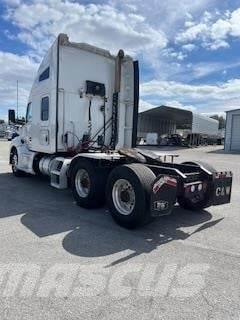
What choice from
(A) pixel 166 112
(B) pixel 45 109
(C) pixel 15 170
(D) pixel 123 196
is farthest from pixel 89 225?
(A) pixel 166 112

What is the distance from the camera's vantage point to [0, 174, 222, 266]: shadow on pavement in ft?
15.6

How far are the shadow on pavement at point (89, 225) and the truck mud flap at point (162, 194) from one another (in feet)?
1.41

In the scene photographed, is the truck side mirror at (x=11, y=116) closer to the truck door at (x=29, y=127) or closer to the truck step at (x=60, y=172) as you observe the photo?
the truck door at (x=29, y=127)

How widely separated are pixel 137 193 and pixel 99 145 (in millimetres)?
3826

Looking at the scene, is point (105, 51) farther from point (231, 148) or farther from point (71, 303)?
point (231, 148)

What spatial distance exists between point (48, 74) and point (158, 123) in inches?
1604

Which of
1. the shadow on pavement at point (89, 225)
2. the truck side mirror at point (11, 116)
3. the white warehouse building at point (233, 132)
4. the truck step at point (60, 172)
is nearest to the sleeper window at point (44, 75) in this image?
the truck step at point (60, 172)

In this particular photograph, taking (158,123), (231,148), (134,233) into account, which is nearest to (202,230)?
(134,233)

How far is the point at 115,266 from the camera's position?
4082 mm

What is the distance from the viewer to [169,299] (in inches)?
131

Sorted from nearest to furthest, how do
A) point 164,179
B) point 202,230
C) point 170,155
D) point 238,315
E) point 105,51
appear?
point 238,315, point 164,179, point 202,230, point 170,155, point 105,51

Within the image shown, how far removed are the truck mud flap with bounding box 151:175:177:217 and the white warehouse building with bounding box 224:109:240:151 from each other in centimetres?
3106

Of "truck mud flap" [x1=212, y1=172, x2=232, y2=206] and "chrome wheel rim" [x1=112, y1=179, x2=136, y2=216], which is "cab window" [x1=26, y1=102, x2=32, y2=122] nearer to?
"chrome wheel rim" [x1=112, y1=179, x2=136, y2=216]

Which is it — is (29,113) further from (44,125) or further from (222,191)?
(222,191)
